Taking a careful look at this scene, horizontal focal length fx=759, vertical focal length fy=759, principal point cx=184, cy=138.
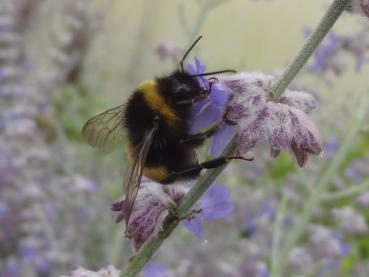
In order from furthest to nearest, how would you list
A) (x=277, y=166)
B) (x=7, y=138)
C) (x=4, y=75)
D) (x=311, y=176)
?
(x=277, y=166), (x=4, y=75), (x=7, y=138), (x=311, y=176)

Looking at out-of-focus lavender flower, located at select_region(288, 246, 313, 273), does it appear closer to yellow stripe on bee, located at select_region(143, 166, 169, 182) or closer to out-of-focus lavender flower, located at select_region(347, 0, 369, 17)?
yellow stripe on bee, located at select_region(143, 166, 169, 182)

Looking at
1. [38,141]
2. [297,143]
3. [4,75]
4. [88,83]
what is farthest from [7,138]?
[88,83]

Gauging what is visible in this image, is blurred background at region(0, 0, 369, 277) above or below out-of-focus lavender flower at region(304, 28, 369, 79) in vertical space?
below

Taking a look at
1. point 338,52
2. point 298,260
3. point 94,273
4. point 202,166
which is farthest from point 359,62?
point 94,273

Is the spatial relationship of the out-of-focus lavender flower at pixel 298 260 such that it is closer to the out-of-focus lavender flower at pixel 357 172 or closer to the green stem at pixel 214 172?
the out-of-focus lavender flower at pixel 357 172

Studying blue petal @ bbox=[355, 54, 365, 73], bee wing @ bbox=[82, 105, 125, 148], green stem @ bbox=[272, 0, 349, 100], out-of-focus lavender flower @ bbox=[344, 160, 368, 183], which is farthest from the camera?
out-of-focus lavender flower @ bbox=[344, 160, 368, 183]

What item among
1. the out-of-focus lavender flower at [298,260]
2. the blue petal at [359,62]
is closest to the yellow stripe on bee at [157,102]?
the blue petal at [359,62]

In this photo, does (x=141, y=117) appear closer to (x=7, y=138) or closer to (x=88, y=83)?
(x=7, y=138)

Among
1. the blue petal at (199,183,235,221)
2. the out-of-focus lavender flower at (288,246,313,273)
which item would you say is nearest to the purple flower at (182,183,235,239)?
the blue petal at (199,183,235,221)
